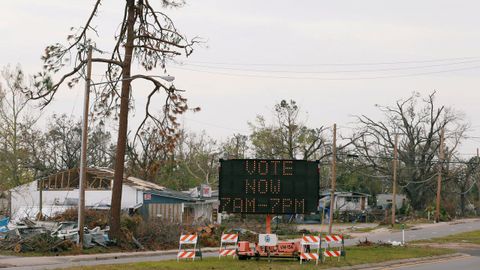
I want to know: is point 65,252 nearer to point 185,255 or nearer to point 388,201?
point 185,255

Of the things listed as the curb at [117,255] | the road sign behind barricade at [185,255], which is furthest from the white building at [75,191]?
the road sign behind barricade at [185,255]

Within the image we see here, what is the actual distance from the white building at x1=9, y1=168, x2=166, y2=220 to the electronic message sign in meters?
26.8

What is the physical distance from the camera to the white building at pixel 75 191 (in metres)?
52.2

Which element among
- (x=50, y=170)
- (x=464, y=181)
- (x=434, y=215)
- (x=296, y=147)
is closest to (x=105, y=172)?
(x=50, y=170)

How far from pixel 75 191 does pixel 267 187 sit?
105 ft

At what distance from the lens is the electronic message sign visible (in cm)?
2525

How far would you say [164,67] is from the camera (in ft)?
112

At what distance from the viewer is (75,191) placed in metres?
54.5

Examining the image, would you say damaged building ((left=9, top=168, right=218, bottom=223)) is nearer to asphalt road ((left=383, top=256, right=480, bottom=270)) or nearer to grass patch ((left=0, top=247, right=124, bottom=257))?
grass patch ((left=0, top=247, right=124, bottom=257))

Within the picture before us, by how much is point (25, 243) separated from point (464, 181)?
7041cm

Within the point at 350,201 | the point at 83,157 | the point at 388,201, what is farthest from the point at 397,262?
the point at 388,201

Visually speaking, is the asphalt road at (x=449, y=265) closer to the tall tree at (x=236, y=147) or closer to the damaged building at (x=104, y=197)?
the damaged building at (x=104, y=197)

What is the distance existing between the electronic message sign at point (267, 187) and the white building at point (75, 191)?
2680 cm

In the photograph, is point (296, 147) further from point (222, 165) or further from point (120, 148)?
point (222, 165)
